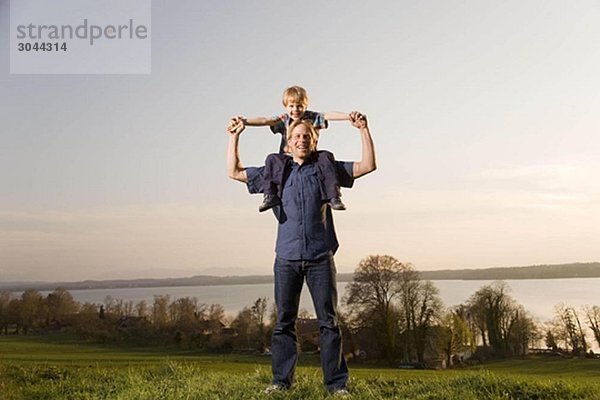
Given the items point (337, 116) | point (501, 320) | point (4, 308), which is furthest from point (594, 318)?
point (4, 308)

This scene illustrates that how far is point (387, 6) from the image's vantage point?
10.6 feet

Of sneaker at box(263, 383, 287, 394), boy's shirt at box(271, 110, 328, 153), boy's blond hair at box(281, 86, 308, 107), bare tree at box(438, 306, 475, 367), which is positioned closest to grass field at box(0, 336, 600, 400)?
sneaker at box(263, 383, 287, 394)

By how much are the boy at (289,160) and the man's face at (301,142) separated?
0.04 meters

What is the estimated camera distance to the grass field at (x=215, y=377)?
2441mm

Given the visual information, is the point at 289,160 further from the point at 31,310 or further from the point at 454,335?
the point at 31,310

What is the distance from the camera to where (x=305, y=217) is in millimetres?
2373

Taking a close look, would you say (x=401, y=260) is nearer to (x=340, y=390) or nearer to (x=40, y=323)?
(x=340, y=390)

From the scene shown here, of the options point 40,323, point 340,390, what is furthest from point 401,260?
point 40,323

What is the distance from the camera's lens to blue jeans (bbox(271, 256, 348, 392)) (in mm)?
2336

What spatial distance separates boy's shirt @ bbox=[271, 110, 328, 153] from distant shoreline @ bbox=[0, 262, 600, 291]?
0.76 m

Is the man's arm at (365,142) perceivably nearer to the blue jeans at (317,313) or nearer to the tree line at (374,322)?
the blue jeans at (317,313)

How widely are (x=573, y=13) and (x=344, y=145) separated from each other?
1203 millimetres

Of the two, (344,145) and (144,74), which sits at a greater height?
(144,74)

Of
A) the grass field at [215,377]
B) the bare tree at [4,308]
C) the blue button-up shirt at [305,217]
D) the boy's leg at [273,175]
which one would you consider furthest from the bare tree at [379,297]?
the bare tree at [4,308]
